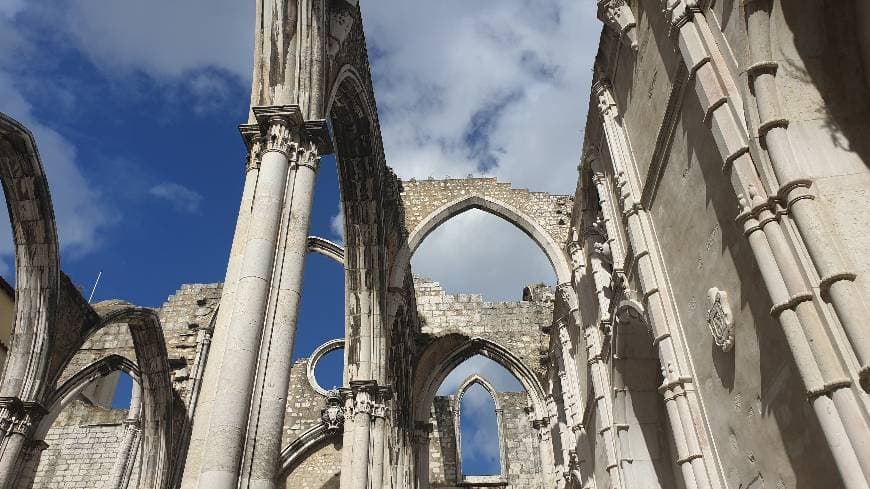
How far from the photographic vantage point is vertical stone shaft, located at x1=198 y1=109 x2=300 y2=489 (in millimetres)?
5391

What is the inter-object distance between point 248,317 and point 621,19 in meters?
4.86

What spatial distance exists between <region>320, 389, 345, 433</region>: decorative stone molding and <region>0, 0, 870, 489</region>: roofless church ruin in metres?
2.52

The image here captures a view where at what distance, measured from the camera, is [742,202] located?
154 inches

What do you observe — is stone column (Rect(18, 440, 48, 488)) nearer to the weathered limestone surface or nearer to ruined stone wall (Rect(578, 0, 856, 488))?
the weathered limestone surface

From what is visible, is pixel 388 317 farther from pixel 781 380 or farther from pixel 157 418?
pixel 781 380

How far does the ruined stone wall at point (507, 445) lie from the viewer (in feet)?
63.4

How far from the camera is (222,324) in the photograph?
6.23m

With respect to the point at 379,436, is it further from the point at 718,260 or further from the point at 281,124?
the point at 718,260

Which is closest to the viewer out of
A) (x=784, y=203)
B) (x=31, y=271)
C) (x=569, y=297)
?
(x=784, y=203)

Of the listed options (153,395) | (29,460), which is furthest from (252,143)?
(153,395)

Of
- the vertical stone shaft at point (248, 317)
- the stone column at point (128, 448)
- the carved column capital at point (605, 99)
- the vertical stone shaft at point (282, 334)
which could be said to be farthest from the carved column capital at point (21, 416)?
the carved column capital at point (605, 99)

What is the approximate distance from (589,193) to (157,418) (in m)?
11.2

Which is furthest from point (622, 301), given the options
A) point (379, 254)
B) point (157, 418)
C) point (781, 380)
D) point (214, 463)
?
point (157, 418)

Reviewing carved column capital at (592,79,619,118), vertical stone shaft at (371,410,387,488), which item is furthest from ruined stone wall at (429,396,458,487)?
carved column capital at (592,79,619,118)
